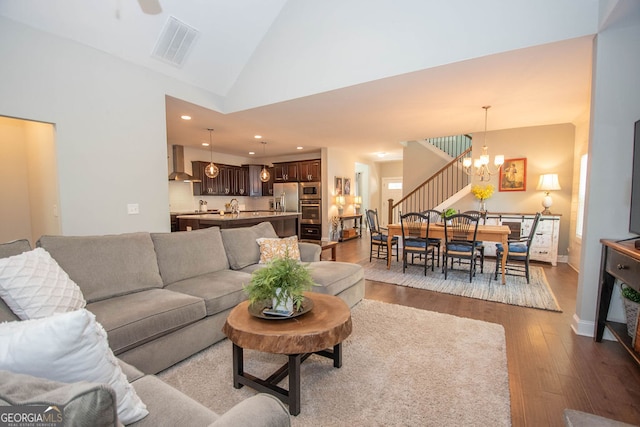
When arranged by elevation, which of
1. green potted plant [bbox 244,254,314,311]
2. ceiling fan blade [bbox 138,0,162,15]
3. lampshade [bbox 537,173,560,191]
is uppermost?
ceiling fan blade [bbox 138,0,162,15]

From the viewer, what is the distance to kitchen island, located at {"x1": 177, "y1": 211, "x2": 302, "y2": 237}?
16.6 feet

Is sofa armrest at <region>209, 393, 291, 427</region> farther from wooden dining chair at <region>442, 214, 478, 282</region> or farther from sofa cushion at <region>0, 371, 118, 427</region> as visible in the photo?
wooden dining chair at <region>442, 214, 478, 282</region>

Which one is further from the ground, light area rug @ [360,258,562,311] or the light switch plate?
the light switch plate

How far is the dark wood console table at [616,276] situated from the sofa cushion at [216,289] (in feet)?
9.42

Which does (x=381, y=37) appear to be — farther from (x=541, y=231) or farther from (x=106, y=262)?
(x=541, y=231)

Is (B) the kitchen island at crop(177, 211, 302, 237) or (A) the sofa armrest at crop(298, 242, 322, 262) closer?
(A) the sofa armrest at crop(298, 242, 322, 262)

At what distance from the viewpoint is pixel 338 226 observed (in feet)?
26.9

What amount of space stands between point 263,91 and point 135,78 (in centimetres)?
159

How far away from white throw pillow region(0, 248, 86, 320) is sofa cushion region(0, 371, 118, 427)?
126 centimetres

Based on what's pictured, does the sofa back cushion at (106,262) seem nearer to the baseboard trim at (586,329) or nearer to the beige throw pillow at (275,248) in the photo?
the beige throw pillow at (275,248)

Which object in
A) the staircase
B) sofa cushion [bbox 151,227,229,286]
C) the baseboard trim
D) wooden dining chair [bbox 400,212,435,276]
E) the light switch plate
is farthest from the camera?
the staircase

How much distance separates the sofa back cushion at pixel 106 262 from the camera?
2.06 m

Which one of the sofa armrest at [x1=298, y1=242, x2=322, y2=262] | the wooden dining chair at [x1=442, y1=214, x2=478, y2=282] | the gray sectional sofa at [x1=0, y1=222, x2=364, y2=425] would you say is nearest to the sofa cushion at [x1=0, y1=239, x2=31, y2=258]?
the gray sectional sofa at [x1=0, y1=222, x2=364, y2=425]

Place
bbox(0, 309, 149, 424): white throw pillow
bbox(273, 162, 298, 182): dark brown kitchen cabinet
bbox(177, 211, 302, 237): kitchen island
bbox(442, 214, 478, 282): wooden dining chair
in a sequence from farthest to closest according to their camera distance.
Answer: bbox(273, 162, 298, 182): dark brown kitchen cabinet
bbox(177, 211, 302, 237): kitchen island
bbox(442, 214, 478, 282): wooden dining chair
bbox(0, 309, 149, 424): white throw pillow
